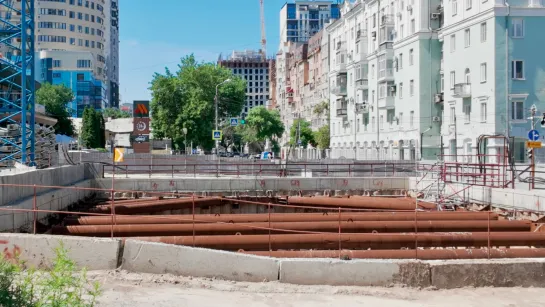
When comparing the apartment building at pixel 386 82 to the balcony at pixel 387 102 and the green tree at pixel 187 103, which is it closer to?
the balcony at pixel 387 102

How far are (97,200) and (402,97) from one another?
36582 millimetres

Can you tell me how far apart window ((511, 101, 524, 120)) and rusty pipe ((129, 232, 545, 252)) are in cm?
2782

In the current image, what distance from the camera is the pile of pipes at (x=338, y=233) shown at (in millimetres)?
15430

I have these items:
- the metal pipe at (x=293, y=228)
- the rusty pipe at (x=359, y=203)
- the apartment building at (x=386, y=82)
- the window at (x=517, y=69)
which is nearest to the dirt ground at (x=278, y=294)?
the metal pipe at (x=293, y=228)

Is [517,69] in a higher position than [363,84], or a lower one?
lower

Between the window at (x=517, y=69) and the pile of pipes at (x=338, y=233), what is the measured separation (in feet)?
75.4

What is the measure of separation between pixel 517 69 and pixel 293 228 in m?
31.0

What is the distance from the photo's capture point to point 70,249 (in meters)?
11.2

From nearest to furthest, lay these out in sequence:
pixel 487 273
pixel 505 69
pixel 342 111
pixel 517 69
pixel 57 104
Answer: pixel 487 273 → pixel 505 69 → pixel 517 69 → pixel 342 111 → pixel 57 104

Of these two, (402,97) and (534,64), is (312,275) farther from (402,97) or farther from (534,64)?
(402,97)

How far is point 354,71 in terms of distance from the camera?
71312 mm

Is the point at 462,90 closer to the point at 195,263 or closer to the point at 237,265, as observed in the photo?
the point at 237,265

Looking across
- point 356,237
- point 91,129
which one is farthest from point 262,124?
point 356,237

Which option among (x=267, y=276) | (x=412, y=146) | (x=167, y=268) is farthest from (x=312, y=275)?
(x=412, y=146)
